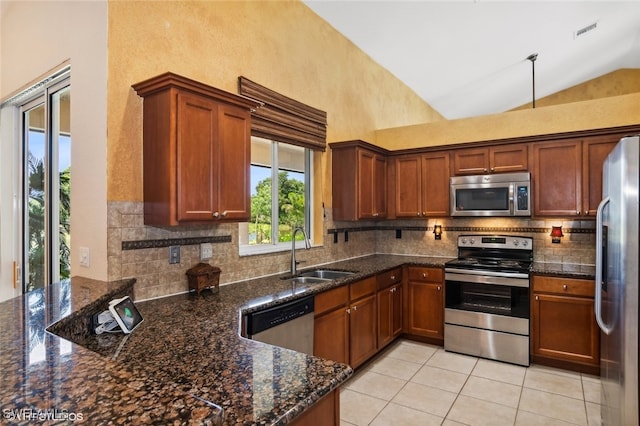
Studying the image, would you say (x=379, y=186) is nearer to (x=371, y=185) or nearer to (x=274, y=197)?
(x=371, y=185)

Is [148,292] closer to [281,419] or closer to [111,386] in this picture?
[111,386]

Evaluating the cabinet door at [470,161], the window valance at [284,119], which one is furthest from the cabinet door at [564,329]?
the window valance at [284,119]

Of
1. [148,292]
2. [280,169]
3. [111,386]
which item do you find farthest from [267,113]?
[111,386]

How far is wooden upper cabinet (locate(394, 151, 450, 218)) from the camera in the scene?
14.3ft

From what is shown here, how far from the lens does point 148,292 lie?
2387mm

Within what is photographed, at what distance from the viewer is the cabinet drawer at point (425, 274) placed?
4.06 metres

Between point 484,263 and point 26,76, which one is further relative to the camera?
point 484,263

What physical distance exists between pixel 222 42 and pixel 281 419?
2.78 meters

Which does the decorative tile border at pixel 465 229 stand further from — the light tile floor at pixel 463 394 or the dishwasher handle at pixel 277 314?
the dishwasher handle at pixel 277 314

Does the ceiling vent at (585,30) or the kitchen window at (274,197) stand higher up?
the ceiling vent at (585,30)

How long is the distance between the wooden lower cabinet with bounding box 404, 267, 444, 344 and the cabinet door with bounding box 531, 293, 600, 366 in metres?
0.89

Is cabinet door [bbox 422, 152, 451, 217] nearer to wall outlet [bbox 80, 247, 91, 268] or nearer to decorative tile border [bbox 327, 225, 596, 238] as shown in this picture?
decorative tile border [bbox 327, 225, 596, 238]

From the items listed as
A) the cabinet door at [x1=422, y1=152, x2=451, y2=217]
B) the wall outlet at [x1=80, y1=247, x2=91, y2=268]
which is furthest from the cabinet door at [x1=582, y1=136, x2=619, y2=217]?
the wall outlet at [x1=80, y1=247, x2=91, y2=268]

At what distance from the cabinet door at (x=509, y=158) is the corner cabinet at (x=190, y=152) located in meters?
2.83
